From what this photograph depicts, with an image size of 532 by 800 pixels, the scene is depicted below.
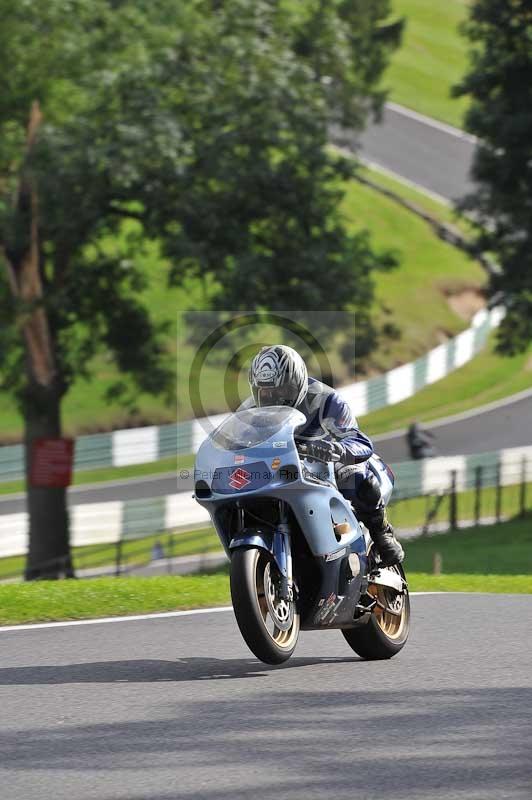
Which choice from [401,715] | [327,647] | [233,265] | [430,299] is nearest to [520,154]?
[233,265]

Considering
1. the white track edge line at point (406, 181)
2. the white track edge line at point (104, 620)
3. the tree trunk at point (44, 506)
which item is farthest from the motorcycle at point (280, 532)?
the white track edge line at point (406, 181)

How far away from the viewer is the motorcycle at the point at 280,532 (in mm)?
7250

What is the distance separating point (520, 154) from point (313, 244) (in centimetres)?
557

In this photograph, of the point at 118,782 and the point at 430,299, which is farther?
the point at 430,299

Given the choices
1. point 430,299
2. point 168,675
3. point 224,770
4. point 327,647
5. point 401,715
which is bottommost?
point 430,299

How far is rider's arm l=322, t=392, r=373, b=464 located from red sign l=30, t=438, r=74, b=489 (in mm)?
17271

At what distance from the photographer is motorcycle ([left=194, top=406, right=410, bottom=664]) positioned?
7.25 metres

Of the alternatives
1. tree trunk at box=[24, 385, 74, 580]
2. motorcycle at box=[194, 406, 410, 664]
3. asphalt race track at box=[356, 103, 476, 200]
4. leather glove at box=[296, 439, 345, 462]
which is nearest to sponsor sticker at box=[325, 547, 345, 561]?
motorcycle at box=[194, 406, 410, 664]

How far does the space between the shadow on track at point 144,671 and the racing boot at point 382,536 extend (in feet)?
2.13

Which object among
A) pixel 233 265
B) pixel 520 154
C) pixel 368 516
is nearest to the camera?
pixel 368 516

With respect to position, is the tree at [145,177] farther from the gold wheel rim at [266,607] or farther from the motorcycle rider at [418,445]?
the gold wheel rim at [266,607]

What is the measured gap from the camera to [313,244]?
24.8m

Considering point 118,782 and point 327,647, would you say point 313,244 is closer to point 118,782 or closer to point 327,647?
point 327,647

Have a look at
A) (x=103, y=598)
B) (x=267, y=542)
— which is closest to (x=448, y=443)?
(x=103, y=598)
